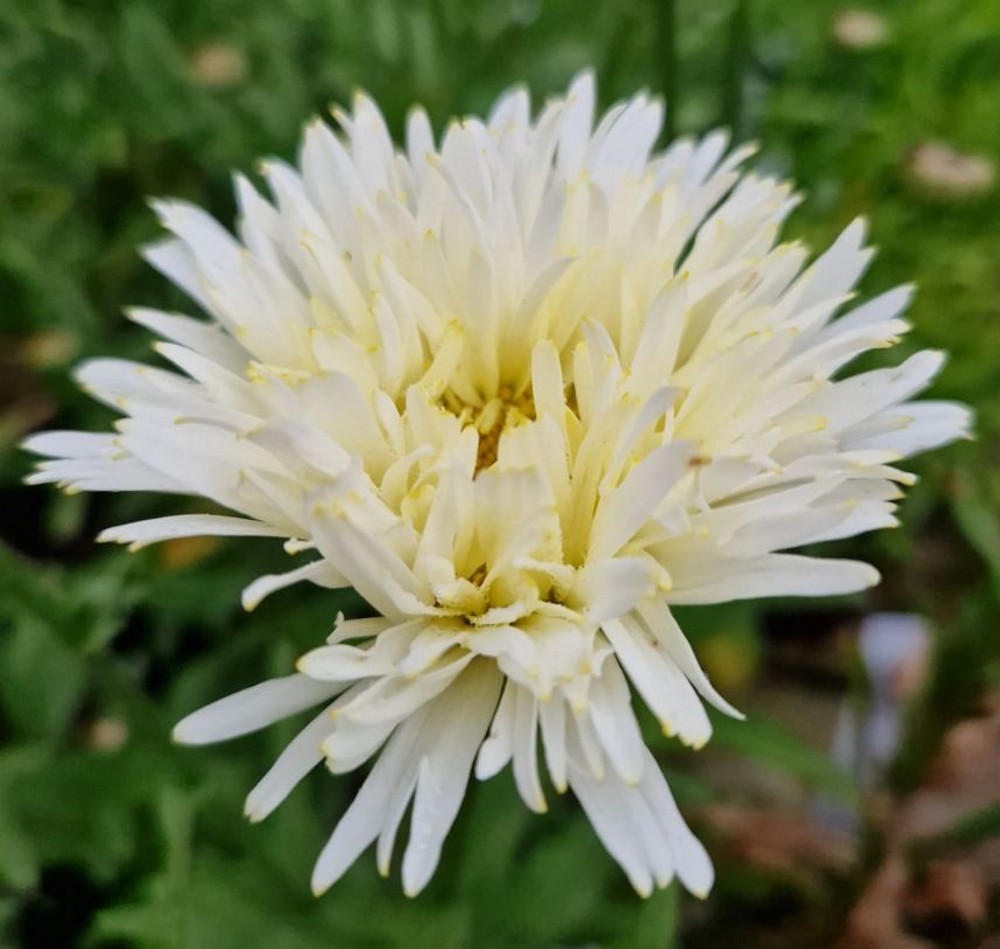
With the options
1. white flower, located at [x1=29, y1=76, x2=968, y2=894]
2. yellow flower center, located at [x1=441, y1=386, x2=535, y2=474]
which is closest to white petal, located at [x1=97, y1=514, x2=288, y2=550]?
white flower, located at [x1=29, y1=76, x2=968, y2=894]

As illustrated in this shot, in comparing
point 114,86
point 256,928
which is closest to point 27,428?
point 114,86

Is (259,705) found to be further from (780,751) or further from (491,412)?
(780,751)

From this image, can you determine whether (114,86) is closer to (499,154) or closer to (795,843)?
(499,154)

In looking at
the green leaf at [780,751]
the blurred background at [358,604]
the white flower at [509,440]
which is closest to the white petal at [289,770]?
the white flower at [509,440]

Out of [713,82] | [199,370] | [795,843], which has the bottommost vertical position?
[795,843]

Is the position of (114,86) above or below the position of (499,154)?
above

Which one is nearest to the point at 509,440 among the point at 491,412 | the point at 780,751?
the point at 491,412
